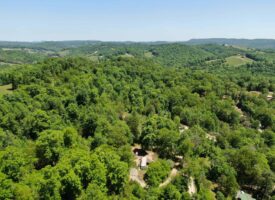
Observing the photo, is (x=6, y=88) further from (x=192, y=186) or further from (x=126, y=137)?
(x=192, y=186)

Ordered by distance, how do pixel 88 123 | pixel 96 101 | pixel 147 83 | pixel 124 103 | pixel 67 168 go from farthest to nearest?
pixel 147 83 < pixel 124 103 < pixel 96 101 < pixel 88 123 < pixel 67 168

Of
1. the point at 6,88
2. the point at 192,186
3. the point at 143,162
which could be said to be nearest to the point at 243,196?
the point at 192,186

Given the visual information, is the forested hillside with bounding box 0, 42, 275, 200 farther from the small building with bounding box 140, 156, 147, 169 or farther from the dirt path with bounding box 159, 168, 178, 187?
the small building with bounding box 140, 156, 147, 169

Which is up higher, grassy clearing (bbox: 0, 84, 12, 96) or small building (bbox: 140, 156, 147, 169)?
grassy clearing (bbox: 0, 84, 12, 96)

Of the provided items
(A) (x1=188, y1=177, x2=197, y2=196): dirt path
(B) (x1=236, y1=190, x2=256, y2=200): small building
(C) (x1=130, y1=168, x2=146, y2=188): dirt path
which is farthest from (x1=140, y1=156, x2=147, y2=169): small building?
(B) (x1=236, y1=190, x2=256, y2=200): small building

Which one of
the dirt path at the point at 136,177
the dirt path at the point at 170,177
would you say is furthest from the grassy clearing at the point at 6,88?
the dirt path at the point at 170,177

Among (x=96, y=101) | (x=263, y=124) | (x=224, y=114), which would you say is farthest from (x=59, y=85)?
(x=263, y=124)

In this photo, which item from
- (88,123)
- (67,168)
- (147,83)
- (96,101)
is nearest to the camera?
(67,168)

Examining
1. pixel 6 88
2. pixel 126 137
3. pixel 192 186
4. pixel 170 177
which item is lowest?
pixel 192 186

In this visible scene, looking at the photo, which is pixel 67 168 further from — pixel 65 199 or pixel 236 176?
pixel 236 176
